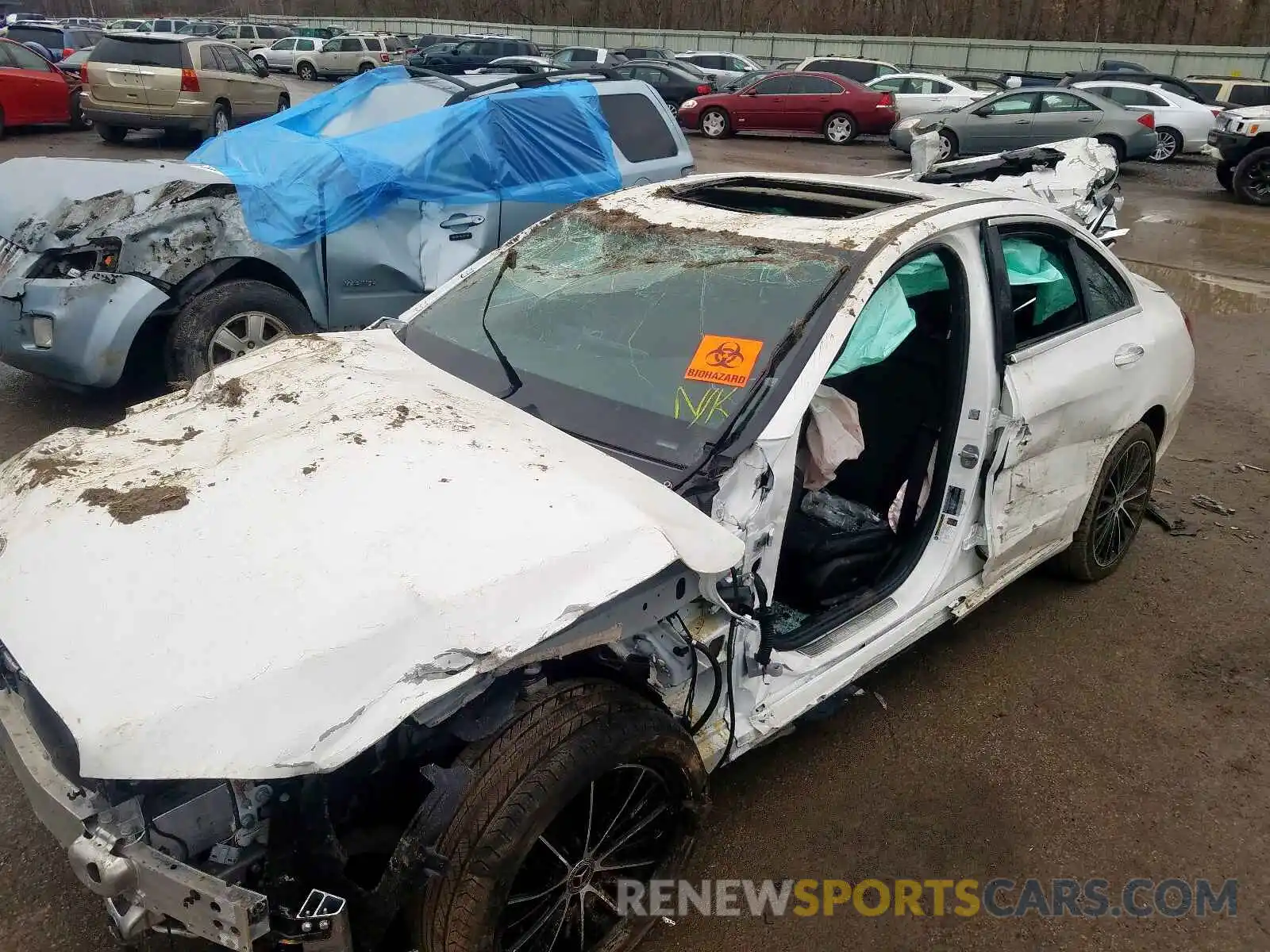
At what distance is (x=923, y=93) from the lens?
1978 centimetres

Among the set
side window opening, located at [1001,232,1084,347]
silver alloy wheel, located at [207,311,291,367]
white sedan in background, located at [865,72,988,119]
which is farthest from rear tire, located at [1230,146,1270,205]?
silver alloy wheel, located at [207,311,291,367]

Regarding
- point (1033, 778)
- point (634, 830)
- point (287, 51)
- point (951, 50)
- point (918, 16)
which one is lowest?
point (1033, 778)

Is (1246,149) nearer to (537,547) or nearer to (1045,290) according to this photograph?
(1045,290)

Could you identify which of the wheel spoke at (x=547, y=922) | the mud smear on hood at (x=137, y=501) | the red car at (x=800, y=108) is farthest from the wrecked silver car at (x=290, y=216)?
the red car at (x=800, y=108)

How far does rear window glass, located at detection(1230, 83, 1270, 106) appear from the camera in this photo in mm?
17750

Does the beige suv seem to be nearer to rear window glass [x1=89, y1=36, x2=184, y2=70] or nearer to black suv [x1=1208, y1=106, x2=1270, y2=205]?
rear window glass [x1=89, y1=36, x2=184, y2=70]

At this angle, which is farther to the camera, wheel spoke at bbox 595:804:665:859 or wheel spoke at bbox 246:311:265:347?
wheel spoke at bbox 246:311:265:347

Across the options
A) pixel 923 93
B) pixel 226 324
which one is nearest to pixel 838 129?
pixel 923 93

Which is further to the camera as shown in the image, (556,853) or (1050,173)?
(1050,173)

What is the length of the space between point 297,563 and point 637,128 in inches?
222

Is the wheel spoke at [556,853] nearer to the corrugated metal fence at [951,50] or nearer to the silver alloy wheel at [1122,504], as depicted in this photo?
the silver alloy wheel at [1122,504]

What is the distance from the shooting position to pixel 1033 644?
12.3 feet

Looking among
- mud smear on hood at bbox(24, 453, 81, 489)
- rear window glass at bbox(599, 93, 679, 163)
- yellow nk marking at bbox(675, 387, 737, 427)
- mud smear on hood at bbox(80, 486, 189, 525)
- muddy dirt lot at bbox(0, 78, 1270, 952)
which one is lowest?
muddy dirt lot at bbox(0, 78, 1270, 952)

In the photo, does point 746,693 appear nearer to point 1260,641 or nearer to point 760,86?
point 1260,641
